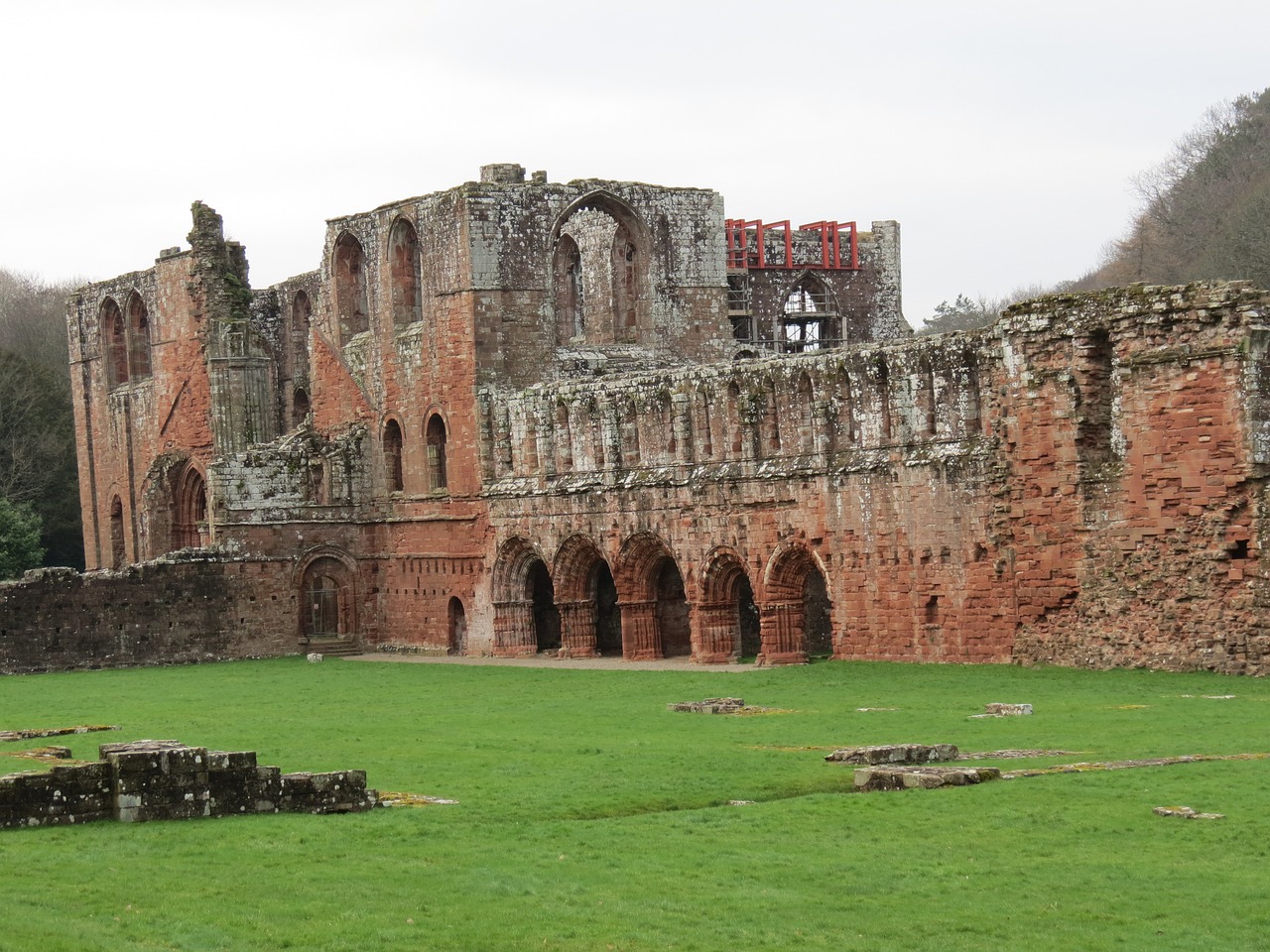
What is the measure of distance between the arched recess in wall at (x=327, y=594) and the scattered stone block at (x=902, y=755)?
87.6 feet

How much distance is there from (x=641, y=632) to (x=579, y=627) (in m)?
1.98

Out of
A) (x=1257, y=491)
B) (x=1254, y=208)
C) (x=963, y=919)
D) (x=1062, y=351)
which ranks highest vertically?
(x=1254, y=208)

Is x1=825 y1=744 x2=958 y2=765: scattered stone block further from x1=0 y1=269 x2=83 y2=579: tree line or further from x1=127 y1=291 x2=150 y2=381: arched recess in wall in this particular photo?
x1=0 y1=269 x2=83 y2=579: tree line

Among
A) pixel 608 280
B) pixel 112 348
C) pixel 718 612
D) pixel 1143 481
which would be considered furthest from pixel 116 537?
pixel 1143 481

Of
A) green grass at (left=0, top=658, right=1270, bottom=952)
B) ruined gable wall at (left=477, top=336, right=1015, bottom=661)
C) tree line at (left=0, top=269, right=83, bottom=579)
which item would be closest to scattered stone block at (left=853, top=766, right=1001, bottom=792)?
green grass at (left=0, top=658, right=1270, bottom=952)

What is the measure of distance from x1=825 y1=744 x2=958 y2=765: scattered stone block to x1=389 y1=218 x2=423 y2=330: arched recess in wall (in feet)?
86.8

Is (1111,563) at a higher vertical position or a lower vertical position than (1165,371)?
lower

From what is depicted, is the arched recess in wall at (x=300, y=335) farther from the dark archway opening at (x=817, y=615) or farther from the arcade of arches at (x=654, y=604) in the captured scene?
the dark archway opening at (x=817, y=615)

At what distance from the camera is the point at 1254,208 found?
62.6 m

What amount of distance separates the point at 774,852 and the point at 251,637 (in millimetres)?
30283

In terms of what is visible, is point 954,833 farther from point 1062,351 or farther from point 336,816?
point 1062,351

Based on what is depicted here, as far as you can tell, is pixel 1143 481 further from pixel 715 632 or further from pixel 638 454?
pixel 638 454

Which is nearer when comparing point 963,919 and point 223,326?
point 963,919

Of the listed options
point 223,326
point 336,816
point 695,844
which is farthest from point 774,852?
point 223,326
